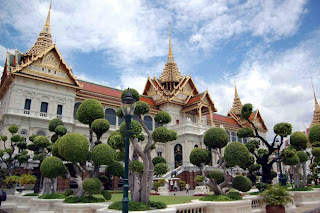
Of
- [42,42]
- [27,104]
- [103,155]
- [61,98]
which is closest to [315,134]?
[103,155]

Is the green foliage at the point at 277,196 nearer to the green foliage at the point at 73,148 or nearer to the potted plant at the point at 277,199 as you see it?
the potted plant at the point at 277,199

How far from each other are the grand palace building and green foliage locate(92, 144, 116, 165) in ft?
54.1

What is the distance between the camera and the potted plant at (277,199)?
36.1 ft

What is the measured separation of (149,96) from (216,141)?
1196 inches

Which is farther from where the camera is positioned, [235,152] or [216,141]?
[216,141]

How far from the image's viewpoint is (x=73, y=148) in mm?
11734

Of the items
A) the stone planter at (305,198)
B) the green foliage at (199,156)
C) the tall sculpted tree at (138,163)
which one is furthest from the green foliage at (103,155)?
the stone planter at (305,198)

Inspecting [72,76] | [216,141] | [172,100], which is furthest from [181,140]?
[216,141]

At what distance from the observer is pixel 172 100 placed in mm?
38719

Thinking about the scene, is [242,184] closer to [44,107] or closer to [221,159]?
[221,159]

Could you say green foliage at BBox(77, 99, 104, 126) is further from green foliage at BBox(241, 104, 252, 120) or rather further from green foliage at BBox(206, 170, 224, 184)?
green foliage at BBox(241, 104, 252, 120)

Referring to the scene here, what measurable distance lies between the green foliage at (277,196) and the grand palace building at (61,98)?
1984 cm

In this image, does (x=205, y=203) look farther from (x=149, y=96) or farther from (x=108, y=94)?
(x=149, y=96)

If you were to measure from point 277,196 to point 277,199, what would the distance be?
146mm
